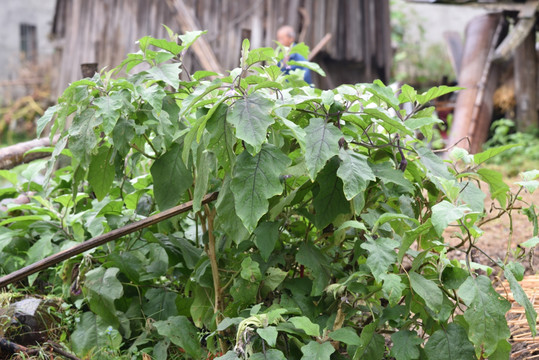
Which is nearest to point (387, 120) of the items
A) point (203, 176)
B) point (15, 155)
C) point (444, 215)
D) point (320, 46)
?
point (444, 215)

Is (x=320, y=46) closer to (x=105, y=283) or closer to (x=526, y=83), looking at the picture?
(x=526, y=83)

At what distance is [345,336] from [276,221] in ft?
1.44

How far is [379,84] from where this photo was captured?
2.29m

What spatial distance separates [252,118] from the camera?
1967mm

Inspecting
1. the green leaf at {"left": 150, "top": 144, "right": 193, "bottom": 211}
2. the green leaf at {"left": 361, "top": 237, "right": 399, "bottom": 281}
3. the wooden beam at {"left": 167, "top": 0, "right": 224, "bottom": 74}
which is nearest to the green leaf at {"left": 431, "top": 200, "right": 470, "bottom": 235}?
the green leaf at {"left": 361, "top": 237, "right": 399, "bottom": 281}

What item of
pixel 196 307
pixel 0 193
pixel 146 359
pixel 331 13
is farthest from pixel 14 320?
pixel 331 13

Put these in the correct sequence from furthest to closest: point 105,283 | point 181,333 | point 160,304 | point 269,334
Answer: point 160,304 < point 105,283 < point 181,333 < point 269,334

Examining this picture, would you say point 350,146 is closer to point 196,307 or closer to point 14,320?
point 196,307

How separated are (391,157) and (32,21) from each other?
19843 millimetres

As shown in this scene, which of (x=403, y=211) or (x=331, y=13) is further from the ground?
(x=331, y=13)

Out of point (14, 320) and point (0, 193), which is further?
point (0, 193)

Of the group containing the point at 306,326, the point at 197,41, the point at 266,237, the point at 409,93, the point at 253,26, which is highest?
the point at 253,26

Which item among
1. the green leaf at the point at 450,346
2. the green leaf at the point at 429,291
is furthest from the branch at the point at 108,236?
the green leaf at the point at 450,346

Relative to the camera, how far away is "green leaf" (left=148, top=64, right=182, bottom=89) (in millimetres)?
2307
